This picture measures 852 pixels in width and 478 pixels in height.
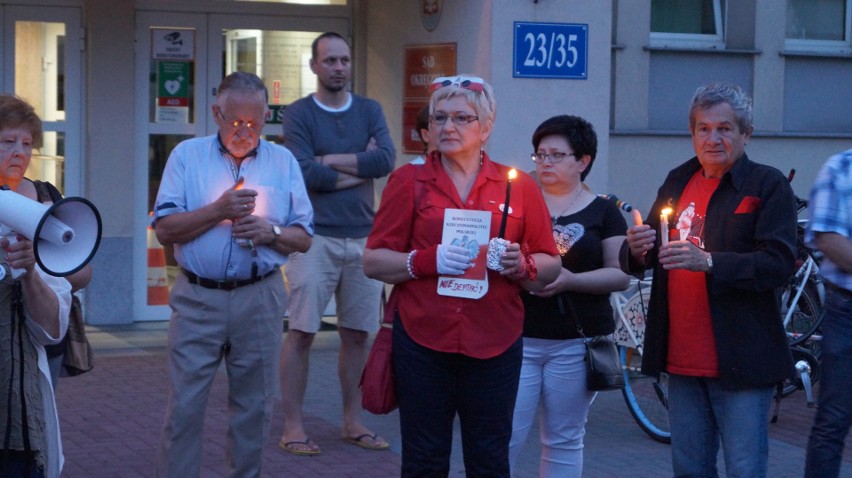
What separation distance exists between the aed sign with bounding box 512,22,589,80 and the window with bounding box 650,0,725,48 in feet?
7.15

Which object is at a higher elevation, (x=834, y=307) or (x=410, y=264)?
(x=410, y=264)

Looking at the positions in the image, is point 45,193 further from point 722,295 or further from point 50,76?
point 50,76

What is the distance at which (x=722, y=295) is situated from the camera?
489cm

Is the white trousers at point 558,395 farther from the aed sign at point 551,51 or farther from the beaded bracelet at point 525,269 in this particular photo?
the aed sign at point 551,51

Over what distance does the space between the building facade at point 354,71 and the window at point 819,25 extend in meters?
0.42

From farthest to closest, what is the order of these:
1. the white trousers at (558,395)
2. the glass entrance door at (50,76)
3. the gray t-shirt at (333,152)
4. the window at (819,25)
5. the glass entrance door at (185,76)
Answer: the window at (819,25)
the glass entrance door at (185,76)
the glass entrance door at (50,76)
the gray t-shirt at (333,152)
the white trousers at (558,395)

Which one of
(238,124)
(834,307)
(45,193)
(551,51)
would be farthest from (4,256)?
(551,51)

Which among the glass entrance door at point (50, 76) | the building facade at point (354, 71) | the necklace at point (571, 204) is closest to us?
the necklace at point (571, 204)

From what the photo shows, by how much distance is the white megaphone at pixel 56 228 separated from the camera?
13.1ft

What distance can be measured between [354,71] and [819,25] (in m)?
4.80

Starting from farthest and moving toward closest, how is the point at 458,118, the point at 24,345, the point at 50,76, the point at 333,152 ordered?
the point at 50,76
the point at 333,152
the point at 458,118
the point at 24,345

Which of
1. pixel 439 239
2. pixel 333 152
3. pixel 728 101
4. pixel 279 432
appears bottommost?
pixel 279 432

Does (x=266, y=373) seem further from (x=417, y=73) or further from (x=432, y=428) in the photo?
(x=417, y=73)

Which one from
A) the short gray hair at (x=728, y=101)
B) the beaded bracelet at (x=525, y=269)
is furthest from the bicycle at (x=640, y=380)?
the beaded bracelet at (x=525, y=269)
